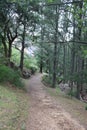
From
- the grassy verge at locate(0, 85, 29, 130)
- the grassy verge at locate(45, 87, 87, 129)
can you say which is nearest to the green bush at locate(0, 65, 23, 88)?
the grassy verge at locate(45, 87, 87, 129)

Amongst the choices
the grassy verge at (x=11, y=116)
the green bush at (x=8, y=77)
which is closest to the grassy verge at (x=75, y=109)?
the grassy verge at (x=11, y=116)

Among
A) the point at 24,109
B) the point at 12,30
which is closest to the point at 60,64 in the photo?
the point at 12,30

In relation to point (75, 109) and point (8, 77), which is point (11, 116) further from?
point (8, 77)

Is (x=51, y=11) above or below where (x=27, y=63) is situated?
above

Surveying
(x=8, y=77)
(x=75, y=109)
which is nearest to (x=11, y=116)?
(x=75, y=109)

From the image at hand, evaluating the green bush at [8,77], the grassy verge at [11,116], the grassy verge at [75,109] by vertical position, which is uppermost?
the green bush at [8,77]

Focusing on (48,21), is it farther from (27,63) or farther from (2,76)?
(27,63)

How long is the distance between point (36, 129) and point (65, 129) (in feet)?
3.11

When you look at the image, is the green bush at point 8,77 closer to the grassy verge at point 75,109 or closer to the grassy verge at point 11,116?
the grassy verge at point 75,109

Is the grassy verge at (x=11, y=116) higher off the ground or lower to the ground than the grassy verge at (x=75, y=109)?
higher

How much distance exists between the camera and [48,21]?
21.6 meters

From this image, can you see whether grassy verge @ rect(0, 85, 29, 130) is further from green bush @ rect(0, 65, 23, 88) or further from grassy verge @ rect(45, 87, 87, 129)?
green bush @ rect(0, 65, 23, 88)

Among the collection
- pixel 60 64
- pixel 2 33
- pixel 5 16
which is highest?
pixel 5 16

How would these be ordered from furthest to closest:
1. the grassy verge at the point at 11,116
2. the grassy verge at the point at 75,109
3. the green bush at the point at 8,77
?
the green bush at the point at 8,77
the grassy verge at the point at 75,109
the grassy verge at the point at 11,116
